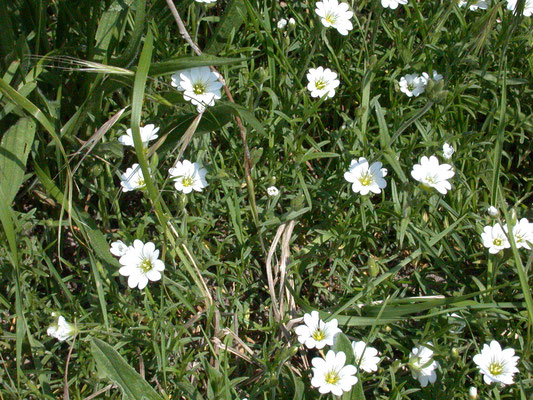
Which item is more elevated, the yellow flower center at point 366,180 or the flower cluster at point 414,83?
→ the flower cluster at point 414,83

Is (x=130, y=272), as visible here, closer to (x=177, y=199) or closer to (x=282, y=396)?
(x=177, y=199)

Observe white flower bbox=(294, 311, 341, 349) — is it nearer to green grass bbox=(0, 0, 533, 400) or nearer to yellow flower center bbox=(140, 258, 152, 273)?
green grass bbox=(0, 0, 533, 400)

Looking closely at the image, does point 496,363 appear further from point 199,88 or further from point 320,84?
point 199,88

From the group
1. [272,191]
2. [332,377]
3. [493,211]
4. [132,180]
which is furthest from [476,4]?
[332,377]

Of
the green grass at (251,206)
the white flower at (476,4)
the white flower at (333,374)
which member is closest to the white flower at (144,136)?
the green grass at (251,206)

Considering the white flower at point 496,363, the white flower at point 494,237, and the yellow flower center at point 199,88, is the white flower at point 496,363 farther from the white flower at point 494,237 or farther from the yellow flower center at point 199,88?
the yellow flower center at point 199,88

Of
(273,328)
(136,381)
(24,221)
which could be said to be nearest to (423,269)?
(273,328)
